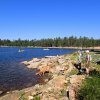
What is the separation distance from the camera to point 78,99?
18.0 m

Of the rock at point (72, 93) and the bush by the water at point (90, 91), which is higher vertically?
the bush by the water at point (90, 91)

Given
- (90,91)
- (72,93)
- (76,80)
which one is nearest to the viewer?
(90,91)

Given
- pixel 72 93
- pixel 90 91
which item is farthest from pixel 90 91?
pixel 72 93

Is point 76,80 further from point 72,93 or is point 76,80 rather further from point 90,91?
point 90,91

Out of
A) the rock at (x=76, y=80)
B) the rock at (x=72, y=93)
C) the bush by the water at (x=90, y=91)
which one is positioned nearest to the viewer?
the bush by the water at (x=90, y=91)

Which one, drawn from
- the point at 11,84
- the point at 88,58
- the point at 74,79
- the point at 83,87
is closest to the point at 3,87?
the point at 11,84

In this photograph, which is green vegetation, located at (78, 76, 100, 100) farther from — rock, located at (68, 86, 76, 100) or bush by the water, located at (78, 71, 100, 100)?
rock, located at (68, 86, 76, 100)

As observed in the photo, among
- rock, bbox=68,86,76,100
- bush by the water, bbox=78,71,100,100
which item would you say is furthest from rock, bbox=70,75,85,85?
bush by the water, bbox=78,71,100,100

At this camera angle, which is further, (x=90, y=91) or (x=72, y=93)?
(x=72, y=93)

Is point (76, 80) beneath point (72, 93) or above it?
above

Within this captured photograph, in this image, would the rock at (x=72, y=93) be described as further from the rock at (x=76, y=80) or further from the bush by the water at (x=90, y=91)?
the rock at (x=76, y=80)

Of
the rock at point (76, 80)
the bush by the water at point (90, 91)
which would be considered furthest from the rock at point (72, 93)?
the rock at point (76, 80)

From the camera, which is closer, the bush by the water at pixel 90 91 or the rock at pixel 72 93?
the bush by the water at pixel 90 91

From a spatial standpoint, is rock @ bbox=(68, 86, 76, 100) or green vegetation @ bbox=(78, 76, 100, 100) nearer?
green vegetation @ bbox=(78, 76, 100, 100)
